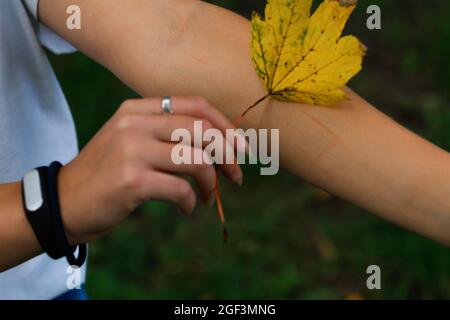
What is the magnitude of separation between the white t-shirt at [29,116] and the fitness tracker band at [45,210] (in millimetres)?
316

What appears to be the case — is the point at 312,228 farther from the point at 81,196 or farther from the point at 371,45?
the point at 81,196

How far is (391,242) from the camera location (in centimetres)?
220

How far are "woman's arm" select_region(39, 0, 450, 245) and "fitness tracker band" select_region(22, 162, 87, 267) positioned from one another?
22 cm

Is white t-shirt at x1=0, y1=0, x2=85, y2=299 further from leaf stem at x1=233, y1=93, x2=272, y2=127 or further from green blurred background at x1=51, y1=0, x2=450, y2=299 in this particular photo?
green blurred background at x1=51, y1=0, x2=450, y2=299

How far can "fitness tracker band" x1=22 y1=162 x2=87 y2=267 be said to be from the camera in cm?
89

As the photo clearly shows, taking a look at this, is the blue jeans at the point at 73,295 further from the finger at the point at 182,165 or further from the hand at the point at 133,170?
the finger at the point at 182,165

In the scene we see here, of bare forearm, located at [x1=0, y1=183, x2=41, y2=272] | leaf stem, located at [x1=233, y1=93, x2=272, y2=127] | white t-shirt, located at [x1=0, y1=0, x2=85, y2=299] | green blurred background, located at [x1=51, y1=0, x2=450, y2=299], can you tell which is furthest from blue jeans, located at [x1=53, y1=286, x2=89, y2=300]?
green blurred background, located at [x1=51, y1=0, x2=450, y2=299]

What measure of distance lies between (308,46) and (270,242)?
54.1 inches

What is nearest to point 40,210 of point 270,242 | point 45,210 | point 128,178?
point 45,210

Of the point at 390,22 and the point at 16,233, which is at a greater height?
the point at 390,22

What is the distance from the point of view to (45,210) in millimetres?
888
